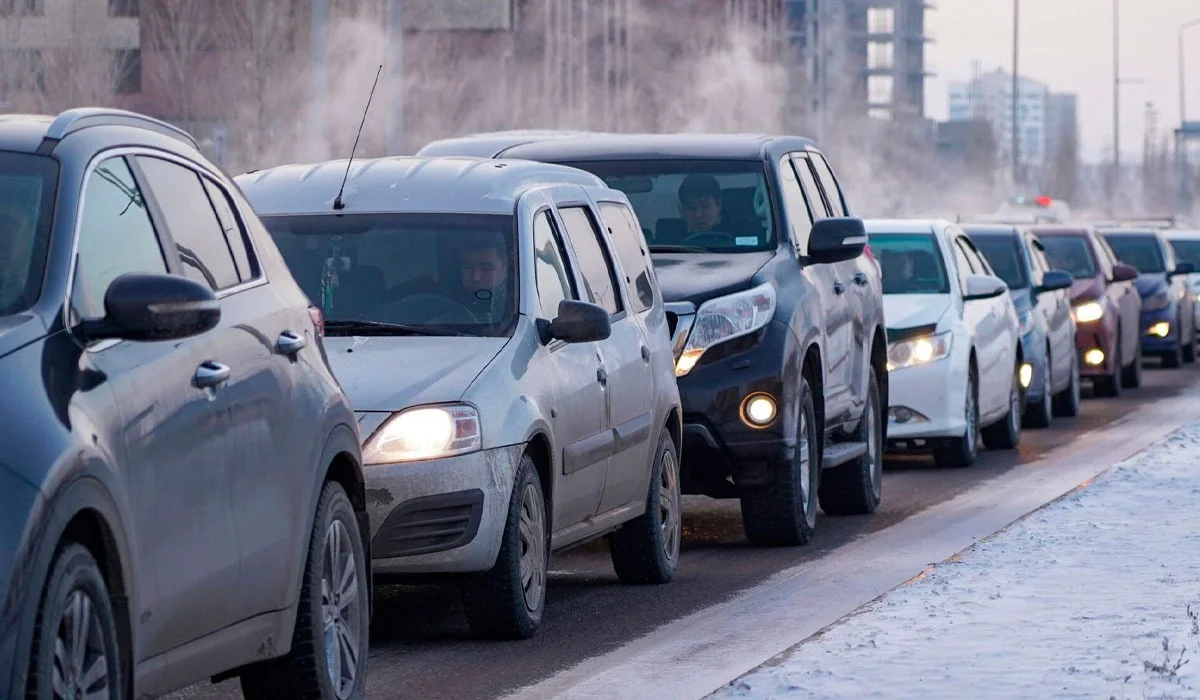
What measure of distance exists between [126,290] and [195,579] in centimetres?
78

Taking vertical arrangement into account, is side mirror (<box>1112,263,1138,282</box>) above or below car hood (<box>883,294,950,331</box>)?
below

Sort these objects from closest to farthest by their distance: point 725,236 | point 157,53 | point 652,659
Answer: point 652,659 → point 725,236 → point 157,53

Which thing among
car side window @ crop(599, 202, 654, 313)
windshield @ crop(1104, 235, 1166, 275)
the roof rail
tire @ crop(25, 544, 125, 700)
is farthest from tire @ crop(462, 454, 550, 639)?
windshield @ crop(1104, 235, 1166, 275)

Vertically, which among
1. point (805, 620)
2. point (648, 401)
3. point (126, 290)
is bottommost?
point (805, 620)

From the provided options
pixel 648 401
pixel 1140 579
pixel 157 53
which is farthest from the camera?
pixel 157 53

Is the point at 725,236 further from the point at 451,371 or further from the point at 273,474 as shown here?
the point at 273,474

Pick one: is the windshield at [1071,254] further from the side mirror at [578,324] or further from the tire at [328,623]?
the tire at [328,623]

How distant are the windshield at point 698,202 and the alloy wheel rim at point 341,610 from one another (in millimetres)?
5854

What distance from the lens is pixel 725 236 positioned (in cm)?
1276

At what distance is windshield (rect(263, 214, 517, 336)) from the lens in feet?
30.8

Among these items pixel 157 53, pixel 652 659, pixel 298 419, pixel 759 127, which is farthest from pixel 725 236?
pixel 759 127

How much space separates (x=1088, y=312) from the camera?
25938 millimetres

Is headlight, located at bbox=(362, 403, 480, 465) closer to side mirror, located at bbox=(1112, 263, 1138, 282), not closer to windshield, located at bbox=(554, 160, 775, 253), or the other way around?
windshield, located at bbox=(554, 160, 775, 253)

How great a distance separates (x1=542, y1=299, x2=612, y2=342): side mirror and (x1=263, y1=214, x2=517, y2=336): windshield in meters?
0.16
